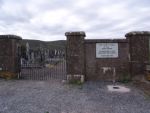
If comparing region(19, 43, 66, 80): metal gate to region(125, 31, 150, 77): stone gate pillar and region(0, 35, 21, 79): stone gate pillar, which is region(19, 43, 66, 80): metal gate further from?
region(125, 31, 150, 77): stone gate pillar

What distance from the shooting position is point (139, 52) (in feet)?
29.3

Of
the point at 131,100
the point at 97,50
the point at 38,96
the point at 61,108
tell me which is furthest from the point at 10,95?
the point at 97,50

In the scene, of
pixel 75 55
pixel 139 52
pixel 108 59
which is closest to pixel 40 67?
pixel 75 55

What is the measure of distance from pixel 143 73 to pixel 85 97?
411 centimetres

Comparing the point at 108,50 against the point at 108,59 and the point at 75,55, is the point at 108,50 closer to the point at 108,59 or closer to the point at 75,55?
the point at 108,59

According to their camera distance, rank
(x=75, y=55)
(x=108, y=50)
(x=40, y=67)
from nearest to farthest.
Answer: (x=75, y=55) → (x=108, y=50) → (x=40, y=67)

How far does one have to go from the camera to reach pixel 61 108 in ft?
16.0

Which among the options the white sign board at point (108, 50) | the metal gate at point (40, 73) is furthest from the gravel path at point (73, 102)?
the metal gate at point (40, 73)

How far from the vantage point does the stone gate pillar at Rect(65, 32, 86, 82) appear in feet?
29.1

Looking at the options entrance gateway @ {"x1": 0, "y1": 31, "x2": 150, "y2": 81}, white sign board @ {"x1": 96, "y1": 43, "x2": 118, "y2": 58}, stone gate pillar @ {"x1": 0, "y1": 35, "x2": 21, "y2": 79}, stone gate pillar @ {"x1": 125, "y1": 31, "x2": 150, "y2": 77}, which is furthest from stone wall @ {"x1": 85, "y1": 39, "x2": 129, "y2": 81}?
stone gate pillar @ {"x1": 0, "y1": 35, "x2": 21, "y2": 79}

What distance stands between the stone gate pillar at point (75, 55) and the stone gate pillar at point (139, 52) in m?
2.44

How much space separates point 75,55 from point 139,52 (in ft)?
10.1

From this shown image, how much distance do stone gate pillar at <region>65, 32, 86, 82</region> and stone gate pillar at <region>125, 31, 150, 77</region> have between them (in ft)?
8.01

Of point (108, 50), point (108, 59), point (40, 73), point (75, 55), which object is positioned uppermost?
point (108, 50)
